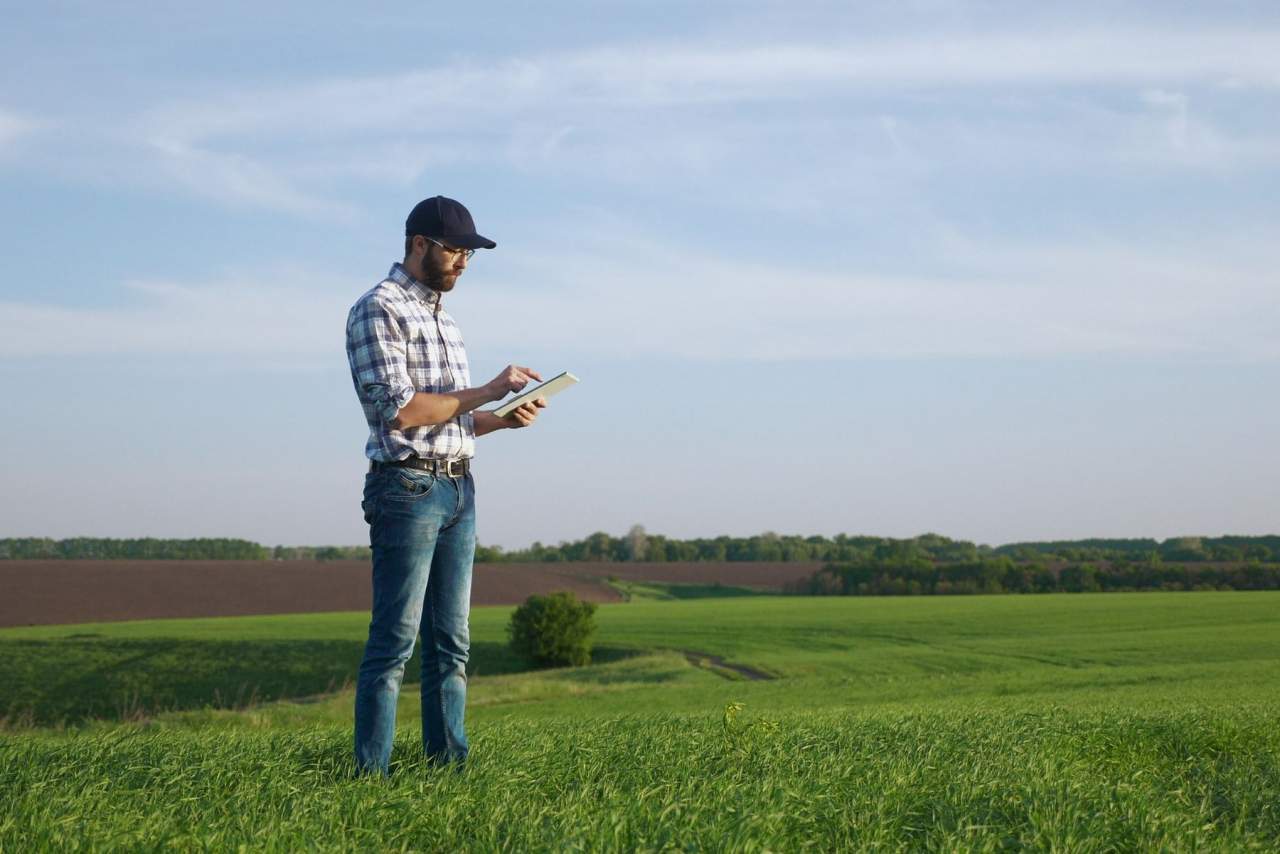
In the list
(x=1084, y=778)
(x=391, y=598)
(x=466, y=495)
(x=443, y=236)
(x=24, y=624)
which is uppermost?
→ (x=443, y=236)

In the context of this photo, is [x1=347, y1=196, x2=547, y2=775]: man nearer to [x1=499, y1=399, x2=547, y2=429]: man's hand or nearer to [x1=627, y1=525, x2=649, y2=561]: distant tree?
[x1=499, y1=399, x2=547, y2=429]: man's hand

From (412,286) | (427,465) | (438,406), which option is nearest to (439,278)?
(412,286)

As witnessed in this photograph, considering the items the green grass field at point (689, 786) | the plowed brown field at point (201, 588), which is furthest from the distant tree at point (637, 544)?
the green grass field at point (689, 786)

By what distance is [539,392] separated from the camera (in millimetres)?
5109

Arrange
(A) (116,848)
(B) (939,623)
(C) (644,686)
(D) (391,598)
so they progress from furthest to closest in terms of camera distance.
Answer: (B) (939,623) → (C) (644,686) → (D) (391,598) → (A) (116,848)

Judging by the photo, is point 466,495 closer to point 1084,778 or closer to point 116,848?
point 116,848

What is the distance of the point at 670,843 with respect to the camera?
11.0 ft

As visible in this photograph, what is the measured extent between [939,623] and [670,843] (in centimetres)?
4888

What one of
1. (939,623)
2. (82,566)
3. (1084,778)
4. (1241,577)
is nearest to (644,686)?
(939,623)

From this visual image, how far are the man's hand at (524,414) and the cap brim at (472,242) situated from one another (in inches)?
29.3

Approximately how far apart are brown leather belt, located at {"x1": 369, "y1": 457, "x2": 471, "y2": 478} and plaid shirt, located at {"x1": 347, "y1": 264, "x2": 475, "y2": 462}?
0.10 ft

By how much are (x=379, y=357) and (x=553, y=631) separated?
40463 mm

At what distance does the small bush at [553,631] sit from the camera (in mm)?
44531

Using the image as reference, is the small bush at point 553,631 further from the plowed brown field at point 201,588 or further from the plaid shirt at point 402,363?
the plaid shirt at point 402,363
